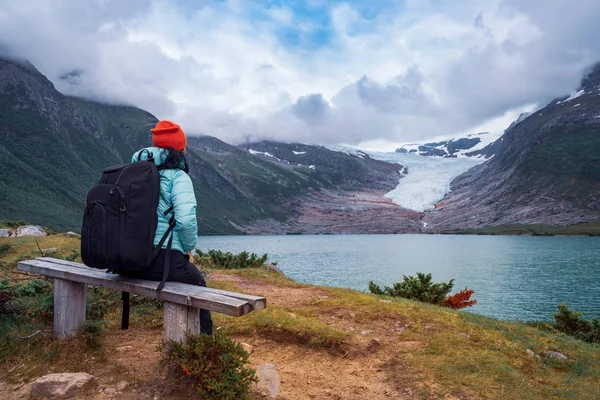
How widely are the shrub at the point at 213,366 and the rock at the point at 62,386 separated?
1105mm

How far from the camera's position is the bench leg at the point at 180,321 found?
200 inches

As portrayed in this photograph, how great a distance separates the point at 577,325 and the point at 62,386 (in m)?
14.4

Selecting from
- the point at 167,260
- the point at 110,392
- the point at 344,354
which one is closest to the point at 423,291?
the point at 344,354

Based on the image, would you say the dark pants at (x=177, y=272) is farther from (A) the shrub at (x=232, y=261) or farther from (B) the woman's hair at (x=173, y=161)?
(A) the shrub at (x=232, y=261)

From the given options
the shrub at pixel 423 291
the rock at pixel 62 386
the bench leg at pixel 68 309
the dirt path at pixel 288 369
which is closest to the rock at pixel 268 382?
the dirt path at pixel 288 369

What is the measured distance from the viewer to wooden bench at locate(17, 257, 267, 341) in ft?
15.7

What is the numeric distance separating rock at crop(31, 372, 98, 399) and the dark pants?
137 centimetres

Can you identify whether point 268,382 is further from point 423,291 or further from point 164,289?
point 423,291

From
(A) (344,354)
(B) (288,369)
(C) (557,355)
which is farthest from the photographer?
(C) (557,355)

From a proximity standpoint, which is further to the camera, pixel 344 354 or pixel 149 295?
pixel 344 354

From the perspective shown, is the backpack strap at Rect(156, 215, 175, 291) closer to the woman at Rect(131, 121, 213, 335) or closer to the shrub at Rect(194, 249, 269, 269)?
the woman at Rect(131, 121, 213, 335)

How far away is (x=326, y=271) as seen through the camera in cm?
5009

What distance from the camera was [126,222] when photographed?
16.3 ft

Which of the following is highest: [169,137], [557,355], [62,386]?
[169,137]
